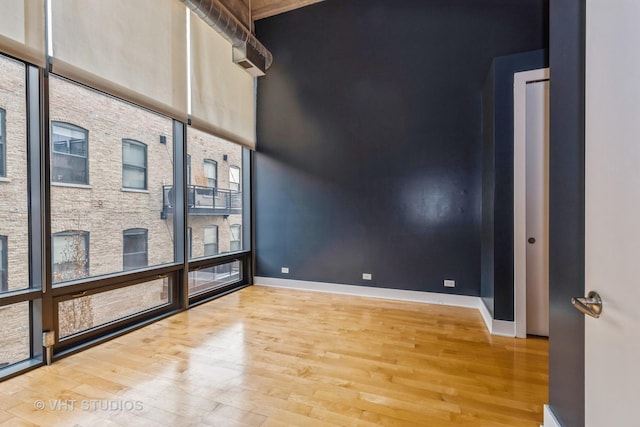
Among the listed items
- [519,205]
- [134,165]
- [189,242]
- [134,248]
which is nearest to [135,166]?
[134,165]

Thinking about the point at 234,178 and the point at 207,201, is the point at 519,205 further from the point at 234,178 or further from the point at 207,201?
the point at 234,178

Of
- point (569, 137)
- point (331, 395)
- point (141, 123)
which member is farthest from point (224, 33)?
point (331, 395)

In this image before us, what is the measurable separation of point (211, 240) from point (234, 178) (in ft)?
3.66

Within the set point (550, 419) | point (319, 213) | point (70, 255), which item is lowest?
point (550, 419)

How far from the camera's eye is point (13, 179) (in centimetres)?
222

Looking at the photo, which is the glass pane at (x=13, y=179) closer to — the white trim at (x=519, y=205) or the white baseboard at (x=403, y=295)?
the white baseboard at (x=403, y=295)

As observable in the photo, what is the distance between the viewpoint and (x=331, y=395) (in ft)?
6.48

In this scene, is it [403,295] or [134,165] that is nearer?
[134,165]

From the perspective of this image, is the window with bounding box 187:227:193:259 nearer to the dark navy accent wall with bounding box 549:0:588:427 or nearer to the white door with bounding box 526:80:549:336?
the dark navy accent wall with bounding box 549:0:588:427

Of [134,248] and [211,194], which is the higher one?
[211,194]
